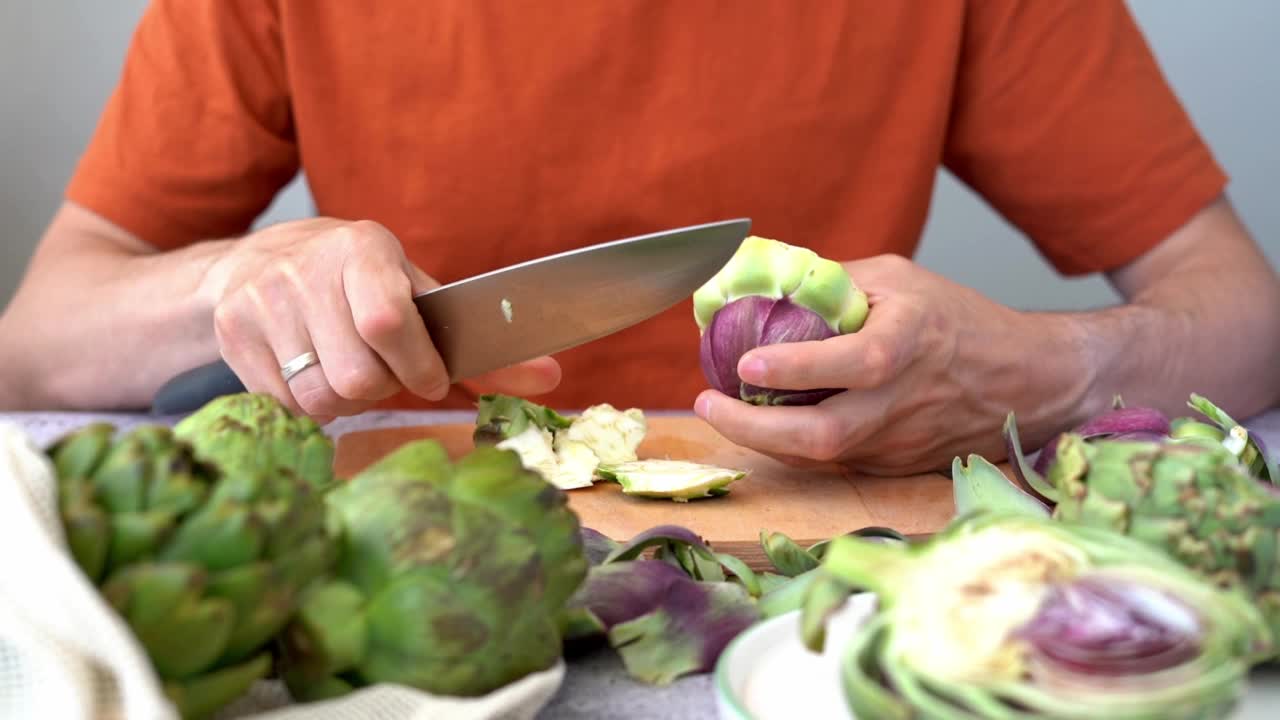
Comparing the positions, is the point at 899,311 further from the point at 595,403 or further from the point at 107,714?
the point at 107,714

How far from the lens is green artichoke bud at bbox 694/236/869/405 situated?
2.82ft

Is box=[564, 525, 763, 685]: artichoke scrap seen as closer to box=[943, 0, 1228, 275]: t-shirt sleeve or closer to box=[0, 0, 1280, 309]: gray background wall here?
box=[943, 0, 1228, 275]: t-shirt sleeve

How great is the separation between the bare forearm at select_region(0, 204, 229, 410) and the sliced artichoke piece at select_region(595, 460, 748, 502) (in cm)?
48

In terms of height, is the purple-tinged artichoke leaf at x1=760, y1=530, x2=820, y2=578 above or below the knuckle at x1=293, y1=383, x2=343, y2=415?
above

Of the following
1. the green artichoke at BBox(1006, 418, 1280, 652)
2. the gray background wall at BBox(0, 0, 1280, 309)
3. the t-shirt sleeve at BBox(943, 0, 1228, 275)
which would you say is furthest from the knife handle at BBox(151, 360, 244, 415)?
the gray background wall at BBox(0, 0, 1280, 309)

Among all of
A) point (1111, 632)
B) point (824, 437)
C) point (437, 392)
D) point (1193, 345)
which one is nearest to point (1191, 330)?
point (1193, 345)

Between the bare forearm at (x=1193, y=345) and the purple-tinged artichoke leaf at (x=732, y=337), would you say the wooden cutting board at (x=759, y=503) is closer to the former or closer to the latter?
the purple-tinged artichoke leaf at (x=732, y=337)

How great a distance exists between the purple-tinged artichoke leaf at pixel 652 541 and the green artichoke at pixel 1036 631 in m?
0.18

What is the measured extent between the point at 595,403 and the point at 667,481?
556mm

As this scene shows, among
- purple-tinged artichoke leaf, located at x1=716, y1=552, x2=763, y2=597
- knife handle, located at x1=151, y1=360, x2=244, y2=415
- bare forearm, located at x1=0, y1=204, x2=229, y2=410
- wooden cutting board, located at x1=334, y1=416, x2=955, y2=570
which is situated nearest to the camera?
purple-tinged artichoke leaf, located at x1=716, y1=552, x2=763, y2=597

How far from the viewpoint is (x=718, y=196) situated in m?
1.38

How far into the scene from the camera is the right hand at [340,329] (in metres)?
0.84

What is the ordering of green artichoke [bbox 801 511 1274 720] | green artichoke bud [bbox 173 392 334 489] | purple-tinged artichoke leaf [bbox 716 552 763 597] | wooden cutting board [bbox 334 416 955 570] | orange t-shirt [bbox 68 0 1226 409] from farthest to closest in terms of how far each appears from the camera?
orange t-shirt [bbox 68 0 1226 409] < wooden cutting board [bbox 334 416 955 570] < purple-tinged artichoke leaf [bbox 716 552 763 597] < green artichoke bud [bbox 173 392 334 489] < green artichoke [bbox 801 511 1274 720]

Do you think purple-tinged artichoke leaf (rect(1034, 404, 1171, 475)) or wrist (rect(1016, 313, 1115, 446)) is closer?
purple-tinged artichoke leaf (rect(1034, 404, 1171, 475))
